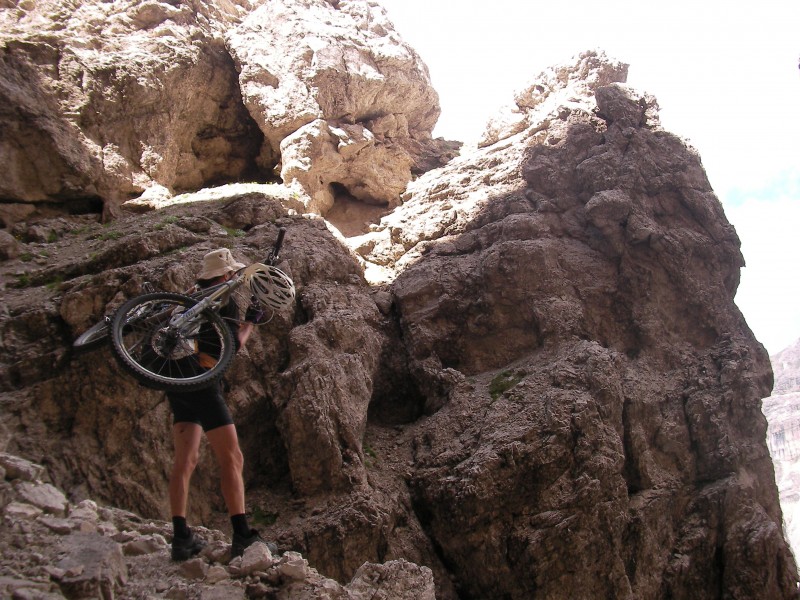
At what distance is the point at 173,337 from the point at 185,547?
6.39 feet

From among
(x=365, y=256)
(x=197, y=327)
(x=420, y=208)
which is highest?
(x=420, y=208)

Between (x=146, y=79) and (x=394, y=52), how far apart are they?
774 centimetres

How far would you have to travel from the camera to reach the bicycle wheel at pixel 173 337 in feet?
19.6

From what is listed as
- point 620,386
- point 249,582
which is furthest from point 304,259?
point 249,582

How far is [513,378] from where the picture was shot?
1055 cm

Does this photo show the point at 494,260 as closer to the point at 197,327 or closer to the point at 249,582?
the point at 197,327

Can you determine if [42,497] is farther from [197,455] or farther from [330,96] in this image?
[330,96]

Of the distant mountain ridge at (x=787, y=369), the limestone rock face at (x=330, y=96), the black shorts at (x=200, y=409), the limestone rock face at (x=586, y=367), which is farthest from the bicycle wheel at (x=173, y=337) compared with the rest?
the distant mountain ridge at (x=787, y=369)

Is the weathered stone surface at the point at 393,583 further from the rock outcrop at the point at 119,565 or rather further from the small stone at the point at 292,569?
the small stone at the point at 292,569

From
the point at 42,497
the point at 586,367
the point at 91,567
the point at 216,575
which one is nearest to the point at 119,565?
the point at 91,567

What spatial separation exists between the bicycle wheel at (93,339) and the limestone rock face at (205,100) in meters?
6.57

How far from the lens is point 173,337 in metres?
6.02

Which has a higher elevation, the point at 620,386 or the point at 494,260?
the point at 494,260

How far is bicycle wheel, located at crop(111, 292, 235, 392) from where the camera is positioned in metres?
5.99
